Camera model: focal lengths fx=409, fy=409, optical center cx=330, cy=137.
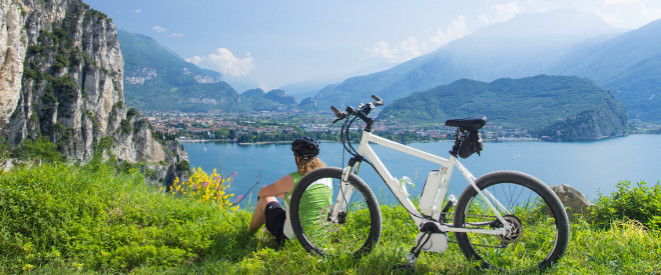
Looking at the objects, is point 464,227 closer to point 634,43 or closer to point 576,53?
point 634,43

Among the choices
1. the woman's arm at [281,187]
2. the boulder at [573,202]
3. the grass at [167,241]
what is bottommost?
the grass at [167,241]

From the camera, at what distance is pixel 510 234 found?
2545 millimetres

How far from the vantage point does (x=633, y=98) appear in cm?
10900

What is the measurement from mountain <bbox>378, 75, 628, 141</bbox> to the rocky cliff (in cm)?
4401

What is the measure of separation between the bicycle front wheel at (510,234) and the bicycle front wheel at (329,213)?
60 cm

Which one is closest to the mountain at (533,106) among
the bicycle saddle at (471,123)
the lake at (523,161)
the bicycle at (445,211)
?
the lake at (523,161)

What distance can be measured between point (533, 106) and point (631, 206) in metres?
110

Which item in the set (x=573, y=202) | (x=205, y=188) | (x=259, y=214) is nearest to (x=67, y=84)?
(x=205, y=188)

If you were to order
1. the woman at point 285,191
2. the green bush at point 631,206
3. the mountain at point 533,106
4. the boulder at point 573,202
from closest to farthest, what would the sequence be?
the woman at point 285,191, the green bush at point 631,206, the boulder at point 573,202, the mountain at point 533,106

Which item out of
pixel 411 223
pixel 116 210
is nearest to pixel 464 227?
pixel 411 223

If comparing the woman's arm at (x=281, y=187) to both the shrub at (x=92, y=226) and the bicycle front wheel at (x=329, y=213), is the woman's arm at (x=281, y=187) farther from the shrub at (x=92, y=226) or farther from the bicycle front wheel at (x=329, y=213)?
the shrub at (x=92, y=226)

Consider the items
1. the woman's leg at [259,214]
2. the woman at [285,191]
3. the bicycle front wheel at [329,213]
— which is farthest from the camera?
the woman's leg at [259,214]

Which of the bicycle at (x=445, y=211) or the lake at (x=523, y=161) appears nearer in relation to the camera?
the bicycle at (x=445, y=211)

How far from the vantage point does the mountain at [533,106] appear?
7931 cm
